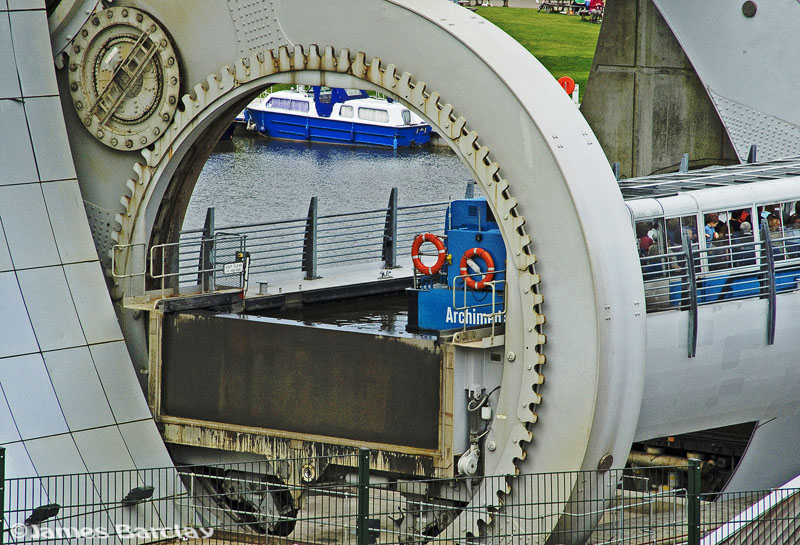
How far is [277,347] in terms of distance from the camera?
1652 cm

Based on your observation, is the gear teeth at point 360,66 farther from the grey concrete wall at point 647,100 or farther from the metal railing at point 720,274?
the grey concrete wall at point 647,100

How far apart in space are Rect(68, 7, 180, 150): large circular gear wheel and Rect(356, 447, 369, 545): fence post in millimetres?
6021

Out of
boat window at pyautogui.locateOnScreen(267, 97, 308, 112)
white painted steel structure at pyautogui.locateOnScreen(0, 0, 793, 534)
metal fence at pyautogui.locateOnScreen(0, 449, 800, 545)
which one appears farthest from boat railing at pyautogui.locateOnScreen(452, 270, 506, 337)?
boat window at pyautogui.locateOnScreen(267, 97, 308, 112)

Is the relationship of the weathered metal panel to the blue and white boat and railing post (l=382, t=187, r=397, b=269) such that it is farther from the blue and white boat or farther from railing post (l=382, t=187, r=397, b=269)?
the blue and white boat

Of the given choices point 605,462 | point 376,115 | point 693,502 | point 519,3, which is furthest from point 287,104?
point 693,502

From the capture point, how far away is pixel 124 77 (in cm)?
1731

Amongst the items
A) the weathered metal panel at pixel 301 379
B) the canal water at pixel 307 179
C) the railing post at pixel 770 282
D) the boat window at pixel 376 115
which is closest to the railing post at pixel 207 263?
the weathered metal panel at pixel 301 379

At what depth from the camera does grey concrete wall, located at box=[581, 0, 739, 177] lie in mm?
24219

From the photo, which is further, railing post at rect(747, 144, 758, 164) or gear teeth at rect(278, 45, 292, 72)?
railing post at rect(747, 144, 758, 164)

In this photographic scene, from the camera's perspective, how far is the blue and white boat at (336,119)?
58.2 meters

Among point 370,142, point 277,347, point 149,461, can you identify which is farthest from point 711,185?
point 370,142

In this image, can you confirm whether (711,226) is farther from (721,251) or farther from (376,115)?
(376,115)

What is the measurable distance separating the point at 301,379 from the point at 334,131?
44548 mm

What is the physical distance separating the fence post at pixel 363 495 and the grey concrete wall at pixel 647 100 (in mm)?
12784
